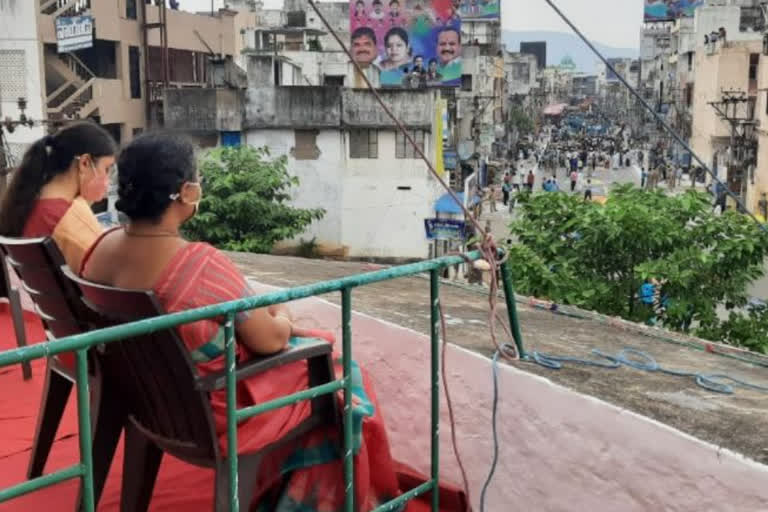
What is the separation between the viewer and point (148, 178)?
235 cm

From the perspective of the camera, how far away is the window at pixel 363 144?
74.2 ft

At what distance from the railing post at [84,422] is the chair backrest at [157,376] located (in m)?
0.26

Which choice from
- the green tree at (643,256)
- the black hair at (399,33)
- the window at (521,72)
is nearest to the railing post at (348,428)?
the green tree at (643,256)

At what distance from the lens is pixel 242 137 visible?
22469 millimetres

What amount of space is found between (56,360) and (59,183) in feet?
2.71

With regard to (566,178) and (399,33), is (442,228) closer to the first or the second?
(399,33)

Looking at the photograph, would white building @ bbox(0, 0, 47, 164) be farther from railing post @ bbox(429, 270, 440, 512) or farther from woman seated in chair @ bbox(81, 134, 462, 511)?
railing post @ bbox(429, 270, 440, 512)

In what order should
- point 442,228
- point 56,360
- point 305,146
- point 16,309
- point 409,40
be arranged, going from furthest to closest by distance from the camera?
1. point 409,40
2. point 305,146
3. point 442,228
4. point 16,309
5. point 56,360

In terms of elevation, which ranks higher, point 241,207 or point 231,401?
point 231,401

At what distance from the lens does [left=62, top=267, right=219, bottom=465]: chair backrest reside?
83.1 inches

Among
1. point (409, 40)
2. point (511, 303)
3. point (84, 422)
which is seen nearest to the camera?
point (84, 422)

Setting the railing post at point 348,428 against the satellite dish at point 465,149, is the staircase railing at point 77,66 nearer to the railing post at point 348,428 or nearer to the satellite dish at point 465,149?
the satellite dish at point 465,149

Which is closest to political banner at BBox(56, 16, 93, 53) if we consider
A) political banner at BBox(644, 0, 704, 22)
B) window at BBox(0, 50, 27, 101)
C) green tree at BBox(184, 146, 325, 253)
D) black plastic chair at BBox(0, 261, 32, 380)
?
window at BBox(0, 50, 27, 101)

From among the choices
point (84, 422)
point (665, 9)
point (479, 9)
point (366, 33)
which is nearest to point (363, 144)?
point (366, 33)
